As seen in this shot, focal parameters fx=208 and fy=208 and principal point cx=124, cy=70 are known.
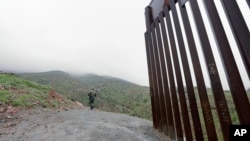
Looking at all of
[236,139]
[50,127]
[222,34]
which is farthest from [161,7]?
[50,127]

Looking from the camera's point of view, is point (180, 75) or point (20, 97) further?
point (20, 97)

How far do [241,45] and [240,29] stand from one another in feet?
0.81

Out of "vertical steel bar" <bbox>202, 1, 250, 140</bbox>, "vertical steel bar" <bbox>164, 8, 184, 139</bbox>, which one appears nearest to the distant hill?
"vertical steel bar" <bbox>164, 8, 184, 139</bbox>

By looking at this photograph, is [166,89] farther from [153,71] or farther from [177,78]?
[153,71]

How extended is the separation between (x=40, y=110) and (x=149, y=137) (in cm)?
789

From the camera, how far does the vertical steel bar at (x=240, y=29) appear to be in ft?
10.0

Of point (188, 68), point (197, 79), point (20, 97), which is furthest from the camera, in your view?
point (20, 97)

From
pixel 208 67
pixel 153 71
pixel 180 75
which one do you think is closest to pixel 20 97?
pixel 153 71

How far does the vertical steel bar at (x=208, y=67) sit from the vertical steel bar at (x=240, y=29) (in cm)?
68

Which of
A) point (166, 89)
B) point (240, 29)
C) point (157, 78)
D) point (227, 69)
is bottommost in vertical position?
point (166, 89)

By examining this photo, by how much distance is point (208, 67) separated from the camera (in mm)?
3848

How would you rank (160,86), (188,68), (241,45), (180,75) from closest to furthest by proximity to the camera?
1. (241,45)
2. (188,68)
3. (180,75)
4. (160,86)

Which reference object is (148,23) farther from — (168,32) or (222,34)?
(222,34)

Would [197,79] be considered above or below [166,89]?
above
